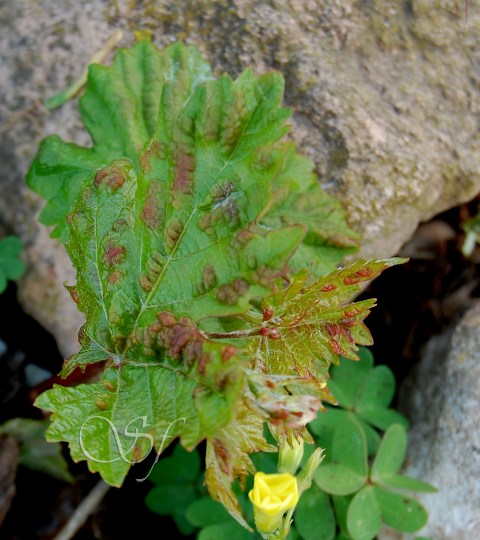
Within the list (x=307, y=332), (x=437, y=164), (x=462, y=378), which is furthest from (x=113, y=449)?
(x=437, y=164)

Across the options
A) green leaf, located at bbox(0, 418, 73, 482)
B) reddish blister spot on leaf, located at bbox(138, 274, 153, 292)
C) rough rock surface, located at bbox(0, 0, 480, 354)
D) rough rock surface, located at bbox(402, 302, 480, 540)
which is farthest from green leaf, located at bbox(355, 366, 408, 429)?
reddish blister spot on leaf, located at bbox(138, 274, 153, 292)

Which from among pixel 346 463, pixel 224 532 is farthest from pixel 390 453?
pixel 224 532

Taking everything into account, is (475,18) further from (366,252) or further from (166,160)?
(166,160)

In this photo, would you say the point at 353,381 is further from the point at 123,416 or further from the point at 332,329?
the point at 123,416

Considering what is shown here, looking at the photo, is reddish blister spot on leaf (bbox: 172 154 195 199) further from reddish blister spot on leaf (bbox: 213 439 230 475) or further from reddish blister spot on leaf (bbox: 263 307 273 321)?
reddish blister spot on leaf (bbox: 213 439 230 475)

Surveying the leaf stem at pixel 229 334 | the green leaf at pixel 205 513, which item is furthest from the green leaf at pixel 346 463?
the leaf stem at pixel 229 334

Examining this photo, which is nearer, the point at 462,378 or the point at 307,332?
the point at 307,332
